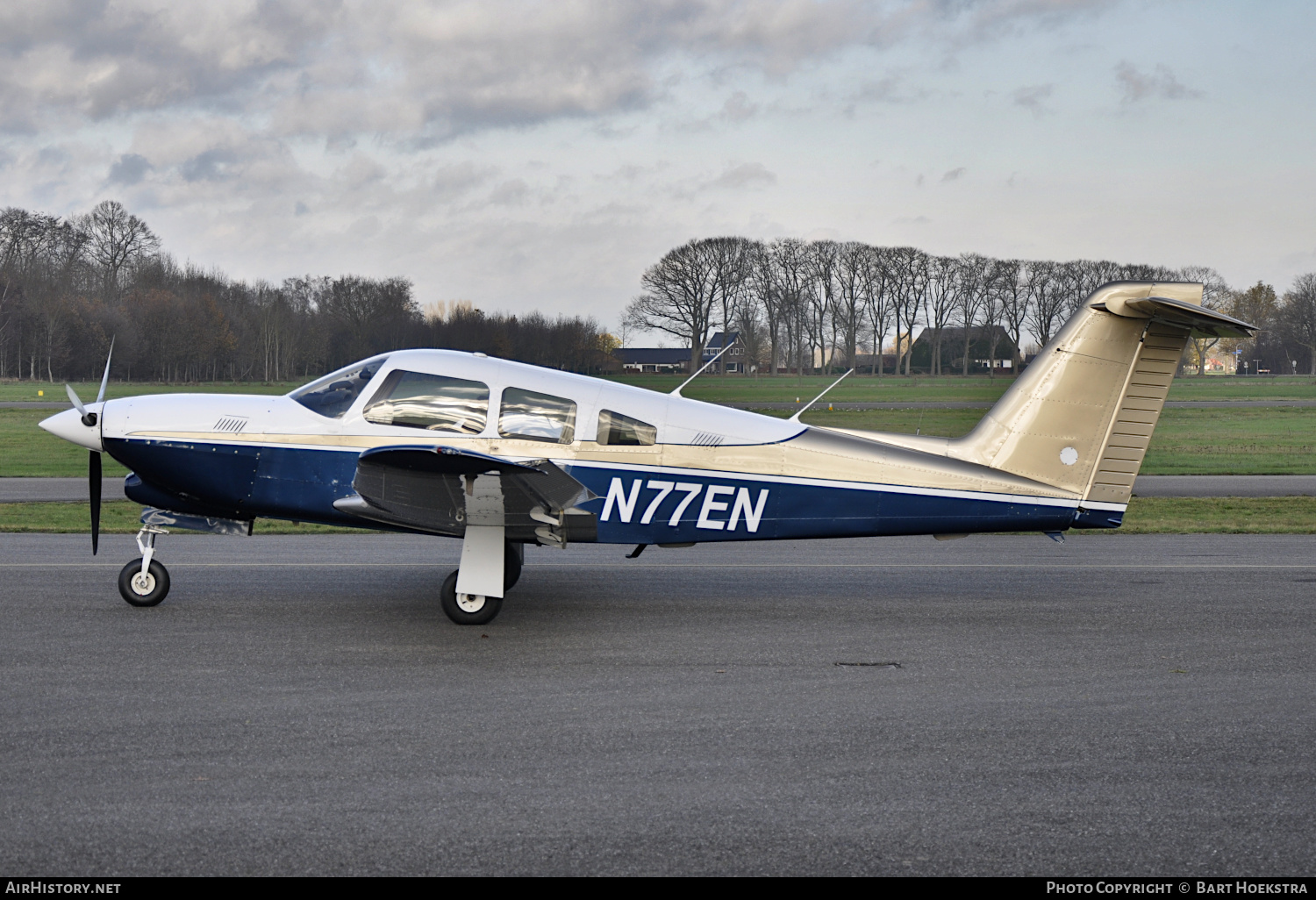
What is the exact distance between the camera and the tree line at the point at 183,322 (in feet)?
85.5

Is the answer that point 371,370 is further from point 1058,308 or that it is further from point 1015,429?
point 1058,308

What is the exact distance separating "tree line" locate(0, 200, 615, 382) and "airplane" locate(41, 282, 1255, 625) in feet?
45.4

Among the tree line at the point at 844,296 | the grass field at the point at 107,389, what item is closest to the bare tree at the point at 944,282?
the tree line at the point at 844,296

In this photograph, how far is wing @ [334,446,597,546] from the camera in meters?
7.66

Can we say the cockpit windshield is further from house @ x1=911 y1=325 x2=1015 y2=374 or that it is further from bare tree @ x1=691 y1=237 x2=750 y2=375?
bare tree @ x1=691 y1=237 x2=750 y2=375

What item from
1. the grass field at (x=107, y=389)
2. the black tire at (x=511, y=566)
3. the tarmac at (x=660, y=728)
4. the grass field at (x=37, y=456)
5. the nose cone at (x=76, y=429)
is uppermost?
the nose cone at (x=76, y=429)

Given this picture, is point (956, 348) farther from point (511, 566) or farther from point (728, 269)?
point (511, 566)

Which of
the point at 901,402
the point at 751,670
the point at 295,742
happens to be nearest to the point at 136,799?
the point at 295,742

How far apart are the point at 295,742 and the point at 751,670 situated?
296 centimetres

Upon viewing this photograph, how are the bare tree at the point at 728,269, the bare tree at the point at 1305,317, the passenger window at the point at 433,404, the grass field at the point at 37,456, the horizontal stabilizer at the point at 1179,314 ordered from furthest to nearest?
the bare tree at the point at 1305,317 < the bare tree at the point at 728,269 < the grass field at the point at 37,456 < the passenger window at the point at 433,404 < the horizontal stabilizer at the point at 1179,314

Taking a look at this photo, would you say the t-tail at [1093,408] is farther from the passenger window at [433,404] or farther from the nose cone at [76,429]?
the nose cone at [76,429]

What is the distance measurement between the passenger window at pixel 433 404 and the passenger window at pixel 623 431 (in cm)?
96

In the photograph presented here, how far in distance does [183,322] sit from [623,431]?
64535 mm

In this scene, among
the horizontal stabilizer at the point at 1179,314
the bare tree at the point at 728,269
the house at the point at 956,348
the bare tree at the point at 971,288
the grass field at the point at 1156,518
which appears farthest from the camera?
the bare tree at the point at 728,269
